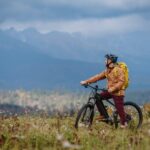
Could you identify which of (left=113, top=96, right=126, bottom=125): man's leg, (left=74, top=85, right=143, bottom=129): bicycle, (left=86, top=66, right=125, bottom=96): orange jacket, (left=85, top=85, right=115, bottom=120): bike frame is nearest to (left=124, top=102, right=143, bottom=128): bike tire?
(left=74, top=85, right=143, bottom=129): bicycle

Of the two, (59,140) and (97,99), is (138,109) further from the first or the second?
(59,140)

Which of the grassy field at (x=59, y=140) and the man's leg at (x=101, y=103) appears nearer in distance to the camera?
the grassy field at (x=59, y=140)

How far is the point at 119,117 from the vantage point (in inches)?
626

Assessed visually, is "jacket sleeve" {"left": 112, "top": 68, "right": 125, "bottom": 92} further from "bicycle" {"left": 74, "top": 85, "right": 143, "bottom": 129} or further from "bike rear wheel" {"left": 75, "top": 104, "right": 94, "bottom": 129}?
"bike rear wheel" {"left": 75, "top": 104, "right": 94, "bottom": 129}

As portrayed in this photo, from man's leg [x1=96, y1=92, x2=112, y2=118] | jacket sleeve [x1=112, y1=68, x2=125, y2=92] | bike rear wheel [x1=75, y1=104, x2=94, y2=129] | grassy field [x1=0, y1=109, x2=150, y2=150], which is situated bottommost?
grassy field [x1=0, y1=109, x2=150, y2=150]

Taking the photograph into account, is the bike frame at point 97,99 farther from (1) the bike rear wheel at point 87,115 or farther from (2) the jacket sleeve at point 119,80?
(2) the jacket sleeve at point 119,80

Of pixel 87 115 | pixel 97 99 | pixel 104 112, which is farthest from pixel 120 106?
pixel 87 115

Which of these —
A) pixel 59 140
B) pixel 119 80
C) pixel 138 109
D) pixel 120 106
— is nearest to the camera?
pixel 59 140

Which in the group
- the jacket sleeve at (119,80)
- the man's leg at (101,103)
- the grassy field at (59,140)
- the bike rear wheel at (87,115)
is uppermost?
the jacket sleeve at (119,80)

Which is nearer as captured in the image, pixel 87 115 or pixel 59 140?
pixel 59 140

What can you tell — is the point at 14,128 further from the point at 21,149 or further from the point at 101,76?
the point at 101,76

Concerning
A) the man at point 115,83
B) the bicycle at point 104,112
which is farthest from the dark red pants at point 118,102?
the bicycle at point 104,112

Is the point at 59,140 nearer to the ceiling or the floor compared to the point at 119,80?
nearer to the floor

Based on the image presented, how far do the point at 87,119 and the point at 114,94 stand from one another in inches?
41.4
